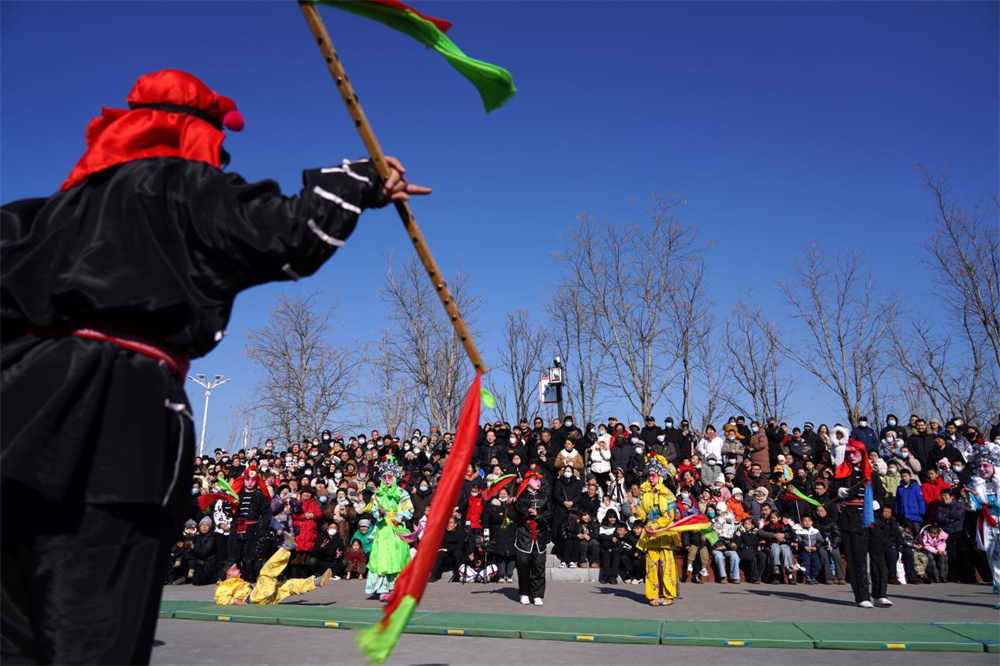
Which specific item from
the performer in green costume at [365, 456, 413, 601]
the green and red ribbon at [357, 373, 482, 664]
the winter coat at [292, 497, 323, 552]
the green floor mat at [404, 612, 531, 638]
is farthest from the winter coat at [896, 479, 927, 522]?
the green and red ribbon at [357, 373, 482, 664]

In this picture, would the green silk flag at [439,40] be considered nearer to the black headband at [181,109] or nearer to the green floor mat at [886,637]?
the black headband at [181,109]

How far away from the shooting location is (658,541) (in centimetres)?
1275

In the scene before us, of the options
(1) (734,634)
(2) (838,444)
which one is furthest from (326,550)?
(2) (838,444)

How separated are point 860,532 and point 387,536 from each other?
738 centimetres

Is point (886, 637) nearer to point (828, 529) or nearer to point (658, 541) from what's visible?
point (658, 541)

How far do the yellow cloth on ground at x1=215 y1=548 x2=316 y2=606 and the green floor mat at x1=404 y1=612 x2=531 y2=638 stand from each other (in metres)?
2.83

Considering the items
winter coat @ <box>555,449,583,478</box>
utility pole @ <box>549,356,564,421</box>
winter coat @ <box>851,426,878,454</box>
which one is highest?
utility pole @ <box>549,356,564,421</box>

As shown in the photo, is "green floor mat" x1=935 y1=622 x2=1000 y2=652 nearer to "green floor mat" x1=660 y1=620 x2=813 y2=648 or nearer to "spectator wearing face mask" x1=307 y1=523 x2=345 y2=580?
"green floor mat" x1=660 y1=620 x2=813 y2=648

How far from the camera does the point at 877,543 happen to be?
39.2 feet

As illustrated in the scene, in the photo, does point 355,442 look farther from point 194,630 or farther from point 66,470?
point 66,470

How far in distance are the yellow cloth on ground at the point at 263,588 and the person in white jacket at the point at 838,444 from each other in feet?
35.9

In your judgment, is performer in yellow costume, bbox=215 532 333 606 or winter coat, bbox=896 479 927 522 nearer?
performer in yellow costume, bbox=215 532 333 606

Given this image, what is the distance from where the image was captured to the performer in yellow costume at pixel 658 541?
41.1 ft

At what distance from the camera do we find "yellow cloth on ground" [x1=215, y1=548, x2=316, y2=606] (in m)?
12.2
